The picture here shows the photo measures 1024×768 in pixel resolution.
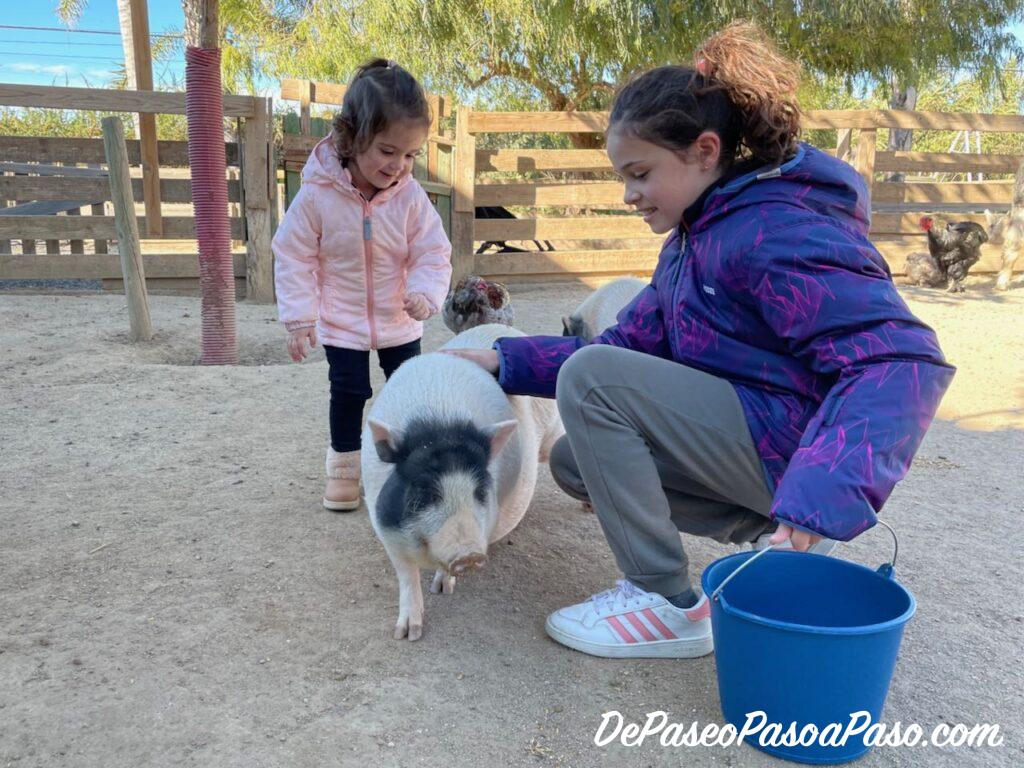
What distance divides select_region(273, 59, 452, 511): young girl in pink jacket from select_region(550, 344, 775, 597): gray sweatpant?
1306 mm

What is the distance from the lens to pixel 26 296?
25.6 ft

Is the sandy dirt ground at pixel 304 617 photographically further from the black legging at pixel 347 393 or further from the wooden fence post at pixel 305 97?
the wooden fence post at pixel 305 97

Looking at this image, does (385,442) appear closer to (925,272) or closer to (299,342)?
(299,342)

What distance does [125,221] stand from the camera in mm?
6047

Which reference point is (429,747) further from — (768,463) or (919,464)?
(919,464)

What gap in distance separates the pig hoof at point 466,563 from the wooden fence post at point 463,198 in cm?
726

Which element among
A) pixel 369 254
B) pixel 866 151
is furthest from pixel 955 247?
pixel 369 254

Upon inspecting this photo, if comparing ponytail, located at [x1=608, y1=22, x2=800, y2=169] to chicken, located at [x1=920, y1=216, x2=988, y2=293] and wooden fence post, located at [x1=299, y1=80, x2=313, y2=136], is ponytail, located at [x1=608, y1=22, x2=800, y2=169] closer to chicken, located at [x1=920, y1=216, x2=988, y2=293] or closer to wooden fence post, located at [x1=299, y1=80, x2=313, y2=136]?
wooden fence post, located at [x1=299, y1=80, x2=313, y2=136]

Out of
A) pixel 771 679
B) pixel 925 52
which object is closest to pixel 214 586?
pixel 771 679

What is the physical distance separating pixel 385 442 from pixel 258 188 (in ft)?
20.0

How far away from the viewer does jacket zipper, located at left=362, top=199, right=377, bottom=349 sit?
3482 mm

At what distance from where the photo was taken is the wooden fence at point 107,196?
742 centimetres

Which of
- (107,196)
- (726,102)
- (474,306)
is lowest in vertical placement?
(474,306)

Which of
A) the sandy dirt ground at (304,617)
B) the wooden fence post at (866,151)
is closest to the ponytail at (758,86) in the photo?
the sandy dirt ground at (304,617)
